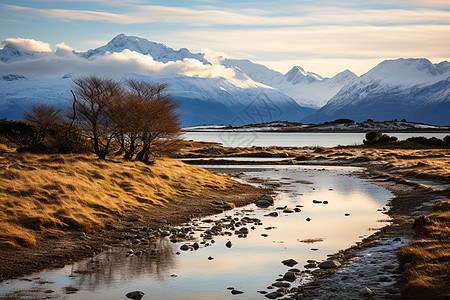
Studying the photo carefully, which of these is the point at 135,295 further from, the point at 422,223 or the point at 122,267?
the point at 422,223

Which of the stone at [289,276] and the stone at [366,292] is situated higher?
the stone at [366,292]

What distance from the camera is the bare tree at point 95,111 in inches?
1870

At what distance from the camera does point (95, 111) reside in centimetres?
4741

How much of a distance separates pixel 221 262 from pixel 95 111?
100 feet

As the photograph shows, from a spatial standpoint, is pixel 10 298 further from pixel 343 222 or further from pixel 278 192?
pixel 278 192

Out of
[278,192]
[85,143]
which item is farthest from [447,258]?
[85,143]

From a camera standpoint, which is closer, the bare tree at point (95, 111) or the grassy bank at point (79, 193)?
the grassy bank at point (79, 193)

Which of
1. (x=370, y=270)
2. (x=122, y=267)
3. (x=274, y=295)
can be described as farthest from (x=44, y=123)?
(x=274, y=295)

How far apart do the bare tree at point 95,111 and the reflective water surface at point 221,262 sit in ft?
61.2

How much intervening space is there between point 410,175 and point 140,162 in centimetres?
3261

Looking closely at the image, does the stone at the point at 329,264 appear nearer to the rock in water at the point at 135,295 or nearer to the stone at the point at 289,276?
the stone at the point at 289,276

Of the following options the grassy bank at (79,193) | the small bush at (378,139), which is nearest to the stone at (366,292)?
the grassy bank at (79,193)

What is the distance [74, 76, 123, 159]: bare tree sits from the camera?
4750 cm

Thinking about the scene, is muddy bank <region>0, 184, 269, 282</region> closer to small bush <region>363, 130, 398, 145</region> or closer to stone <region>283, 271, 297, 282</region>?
stone <region>283, 271, 297, 282</region>
